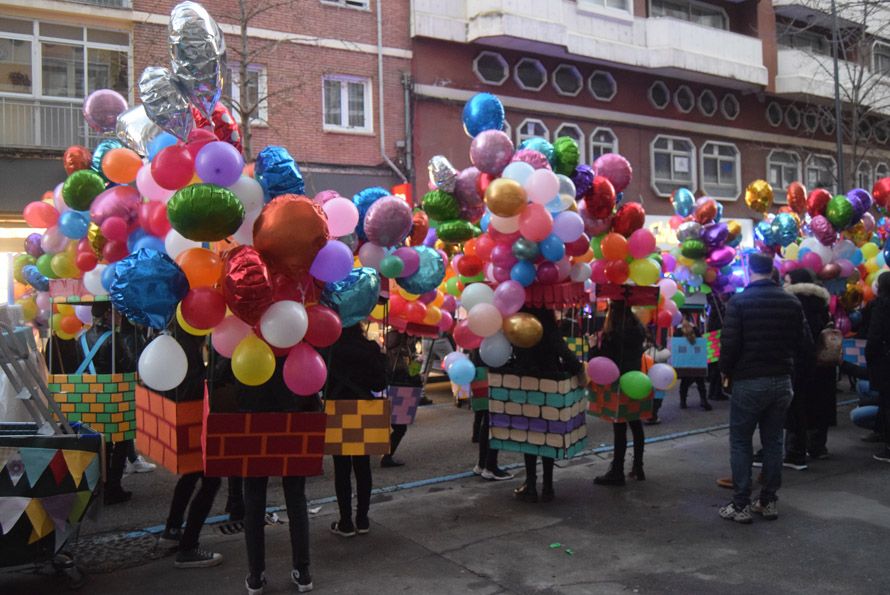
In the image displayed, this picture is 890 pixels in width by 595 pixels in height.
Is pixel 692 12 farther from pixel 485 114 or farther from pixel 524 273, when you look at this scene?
pixel 524 273

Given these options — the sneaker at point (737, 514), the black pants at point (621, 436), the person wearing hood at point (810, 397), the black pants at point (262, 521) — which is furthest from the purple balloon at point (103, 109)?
the person wearing hood at point (810, 397)

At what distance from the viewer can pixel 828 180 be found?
91.5ft

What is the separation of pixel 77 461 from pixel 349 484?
184cm

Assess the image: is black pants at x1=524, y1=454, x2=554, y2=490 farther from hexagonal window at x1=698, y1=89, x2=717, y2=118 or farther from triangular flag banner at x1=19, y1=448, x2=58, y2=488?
hexagonal window at x1=698, y1=89, x2=717, y2=118

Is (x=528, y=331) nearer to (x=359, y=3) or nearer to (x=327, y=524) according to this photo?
(x=327, y=524)

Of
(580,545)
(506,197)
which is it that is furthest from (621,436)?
(506,197)

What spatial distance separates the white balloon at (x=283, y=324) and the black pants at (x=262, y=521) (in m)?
0.88

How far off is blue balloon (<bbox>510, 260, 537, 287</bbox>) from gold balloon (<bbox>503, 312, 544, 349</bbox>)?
0.88 feet

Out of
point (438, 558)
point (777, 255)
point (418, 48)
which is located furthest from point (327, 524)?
point (418, 48)

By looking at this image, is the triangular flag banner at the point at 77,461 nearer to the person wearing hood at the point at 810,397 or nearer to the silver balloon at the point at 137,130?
the silver balloon at the point at 137,130

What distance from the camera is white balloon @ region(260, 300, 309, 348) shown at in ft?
12.8

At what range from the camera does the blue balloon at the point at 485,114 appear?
254 inches

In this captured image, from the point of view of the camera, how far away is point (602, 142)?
2178 centimetres

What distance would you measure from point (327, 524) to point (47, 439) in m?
2.23
